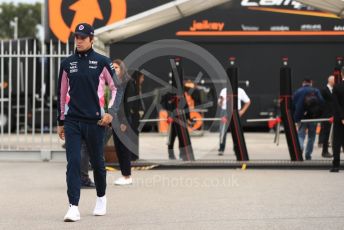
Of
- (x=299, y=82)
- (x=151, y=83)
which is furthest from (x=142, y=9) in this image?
(x=299, y=82)

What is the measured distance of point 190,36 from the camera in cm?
2591

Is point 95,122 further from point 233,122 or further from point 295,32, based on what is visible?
point 295,32

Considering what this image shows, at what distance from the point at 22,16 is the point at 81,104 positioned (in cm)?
8441

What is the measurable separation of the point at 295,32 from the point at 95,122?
18092 millimetres

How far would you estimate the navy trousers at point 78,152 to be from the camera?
8547mm

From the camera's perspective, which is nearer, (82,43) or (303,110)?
(82,43)

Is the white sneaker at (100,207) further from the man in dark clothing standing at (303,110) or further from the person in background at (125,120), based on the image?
the man in dark clothing standing at (303,110)

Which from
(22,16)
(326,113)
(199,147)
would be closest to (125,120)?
(326,113)

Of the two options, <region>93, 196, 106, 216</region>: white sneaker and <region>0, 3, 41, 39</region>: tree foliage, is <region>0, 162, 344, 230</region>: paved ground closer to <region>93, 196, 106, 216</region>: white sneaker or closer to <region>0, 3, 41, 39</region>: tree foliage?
<region>93, 196, 106, 216</region>: white sneaker

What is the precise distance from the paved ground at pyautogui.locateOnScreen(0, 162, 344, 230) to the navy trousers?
344 mm

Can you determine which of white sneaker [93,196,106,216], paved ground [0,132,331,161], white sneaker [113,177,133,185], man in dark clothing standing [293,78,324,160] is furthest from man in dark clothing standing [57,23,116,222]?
man in dark clothing standing [293,78,324,160]

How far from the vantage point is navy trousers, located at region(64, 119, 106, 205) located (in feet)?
28.0

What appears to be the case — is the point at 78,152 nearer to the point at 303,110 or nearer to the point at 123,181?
the point at 123,181

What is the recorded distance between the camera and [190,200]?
10.2 meters
